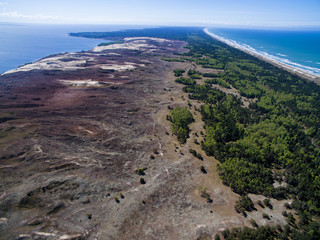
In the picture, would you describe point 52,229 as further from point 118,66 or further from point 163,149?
point 118,66

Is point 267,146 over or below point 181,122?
below

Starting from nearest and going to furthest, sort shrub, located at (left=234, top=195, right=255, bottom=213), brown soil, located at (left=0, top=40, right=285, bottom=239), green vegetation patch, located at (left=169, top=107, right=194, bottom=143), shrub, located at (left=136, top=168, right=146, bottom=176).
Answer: brown soil, located at (left=0, top=40, right=285, bottom=239) → shrub, located at (left=234, top=195, right=255, bottom=213) → shrub, located at (left=136, top=168, right=146, bottom=176) → green vegetation patch, located at (left=169, top=107, right=194, bottom=143)

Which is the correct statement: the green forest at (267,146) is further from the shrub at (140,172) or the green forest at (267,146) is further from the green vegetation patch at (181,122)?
the shrub at (140,172)

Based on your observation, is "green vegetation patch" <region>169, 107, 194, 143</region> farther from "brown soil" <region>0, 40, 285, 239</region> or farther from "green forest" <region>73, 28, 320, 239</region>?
"brown soil" <region>0, 40, 285, 239</region>

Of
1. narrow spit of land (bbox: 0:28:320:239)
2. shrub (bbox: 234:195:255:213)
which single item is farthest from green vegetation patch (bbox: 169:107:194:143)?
shrub (bbox: 234:195:255:213)

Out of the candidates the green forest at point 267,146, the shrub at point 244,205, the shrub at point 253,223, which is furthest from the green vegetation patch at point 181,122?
the shrub at point 253,223

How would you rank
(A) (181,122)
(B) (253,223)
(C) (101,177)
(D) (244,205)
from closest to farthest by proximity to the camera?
(B) (253,223), (D) (244,205), (C) (101,177), (A) (181,122)

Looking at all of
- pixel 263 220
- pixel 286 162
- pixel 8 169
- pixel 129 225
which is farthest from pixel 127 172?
pixel 286 162

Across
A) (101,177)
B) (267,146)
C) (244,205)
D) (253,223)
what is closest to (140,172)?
(101,177)

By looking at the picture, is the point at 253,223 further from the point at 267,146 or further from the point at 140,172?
the point at 267,146
